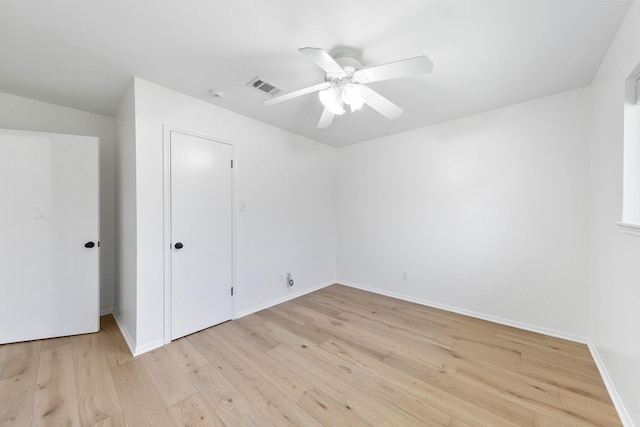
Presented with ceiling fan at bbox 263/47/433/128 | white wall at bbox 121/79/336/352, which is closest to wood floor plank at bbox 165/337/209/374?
white wall at bbox 121/79/336/352

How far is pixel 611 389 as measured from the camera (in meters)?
1.65

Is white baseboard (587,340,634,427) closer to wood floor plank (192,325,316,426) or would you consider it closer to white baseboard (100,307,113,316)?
wood floor plank (192,325,316,426)

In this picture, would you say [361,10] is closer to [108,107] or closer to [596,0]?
[596,0]

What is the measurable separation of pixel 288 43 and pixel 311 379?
2.42 meters

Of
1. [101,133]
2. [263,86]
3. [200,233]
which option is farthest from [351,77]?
[101,133]

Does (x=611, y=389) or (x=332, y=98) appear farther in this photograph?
(x=332, y=98)

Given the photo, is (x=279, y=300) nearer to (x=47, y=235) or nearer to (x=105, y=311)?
(x=105, y=311)

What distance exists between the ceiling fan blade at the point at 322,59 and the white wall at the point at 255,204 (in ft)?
5.34

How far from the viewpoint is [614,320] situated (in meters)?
1.67

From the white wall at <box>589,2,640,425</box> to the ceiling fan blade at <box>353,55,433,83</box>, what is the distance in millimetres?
1141

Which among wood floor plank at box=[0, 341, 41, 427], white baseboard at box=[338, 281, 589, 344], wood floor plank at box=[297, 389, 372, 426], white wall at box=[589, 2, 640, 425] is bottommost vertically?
wood floor plank at box=[297, 389, 372, 426]

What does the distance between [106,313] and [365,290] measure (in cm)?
344

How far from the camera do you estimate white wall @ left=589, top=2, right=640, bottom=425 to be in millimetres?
1386

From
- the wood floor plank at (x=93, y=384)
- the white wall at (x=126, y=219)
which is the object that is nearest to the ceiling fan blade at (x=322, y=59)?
the white wall at (x=126, y=219)
